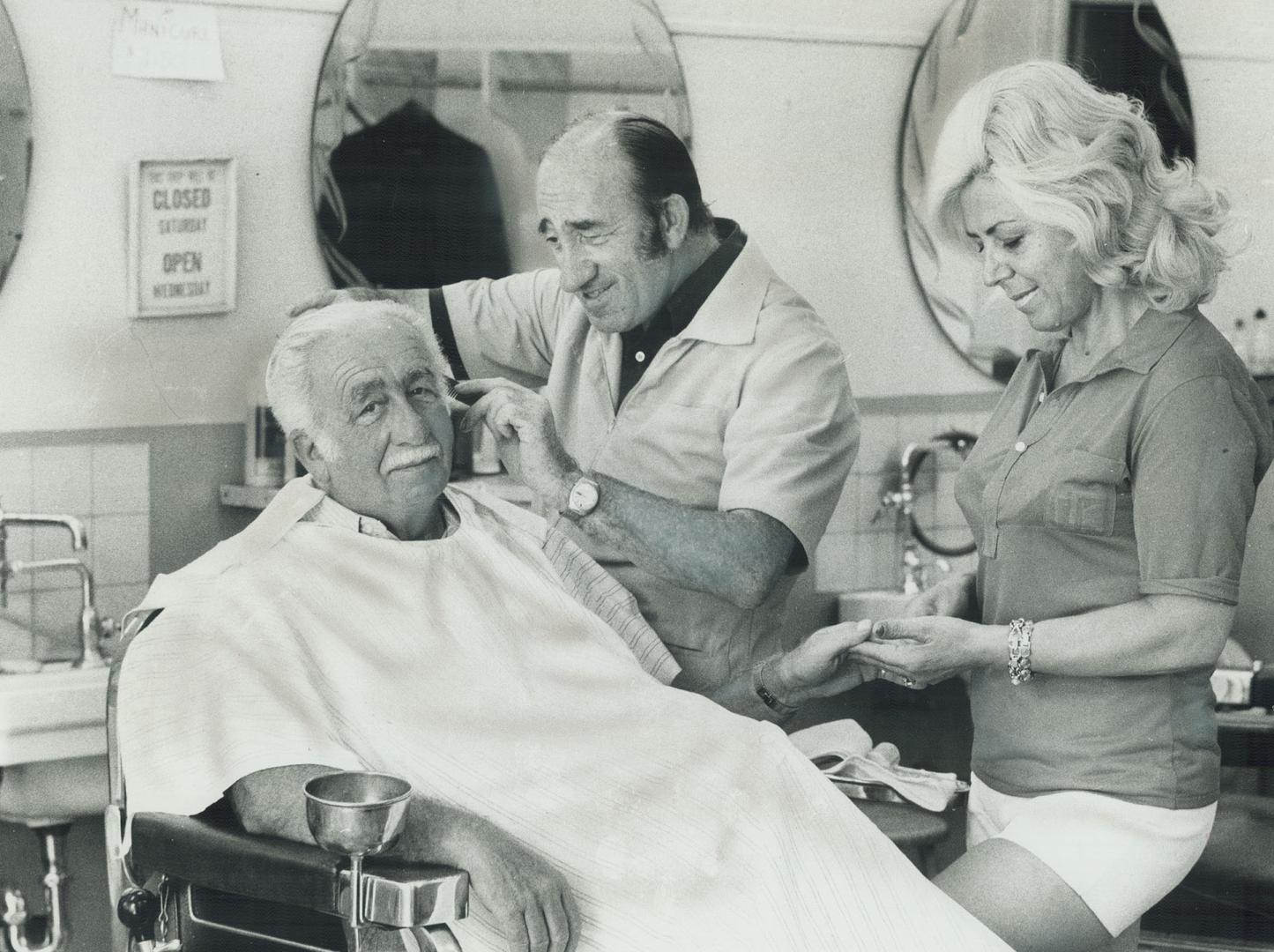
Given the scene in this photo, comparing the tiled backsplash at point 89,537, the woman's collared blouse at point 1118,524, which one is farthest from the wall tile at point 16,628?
the woman's collared blouse at point 1118,524

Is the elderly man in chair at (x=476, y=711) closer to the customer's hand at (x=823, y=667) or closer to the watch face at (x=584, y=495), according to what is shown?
the customer's hand at (x=823, y=667)

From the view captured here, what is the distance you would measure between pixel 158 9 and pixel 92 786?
50.7 inches

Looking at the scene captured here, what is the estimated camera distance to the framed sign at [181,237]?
8.09 ft

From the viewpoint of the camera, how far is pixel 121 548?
2.51 m

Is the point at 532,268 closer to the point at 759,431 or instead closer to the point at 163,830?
the point at 759,431

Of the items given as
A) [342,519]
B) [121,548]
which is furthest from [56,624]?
[342,519]

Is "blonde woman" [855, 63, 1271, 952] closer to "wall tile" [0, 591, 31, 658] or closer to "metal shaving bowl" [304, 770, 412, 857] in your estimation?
"metal shaving bowl" [304, 770, 412, 857]

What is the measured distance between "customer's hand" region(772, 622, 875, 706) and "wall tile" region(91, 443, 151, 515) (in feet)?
3.57

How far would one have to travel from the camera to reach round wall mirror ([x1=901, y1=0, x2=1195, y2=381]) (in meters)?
2.80

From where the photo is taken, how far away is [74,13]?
2.40m

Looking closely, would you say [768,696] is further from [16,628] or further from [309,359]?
[16,628]

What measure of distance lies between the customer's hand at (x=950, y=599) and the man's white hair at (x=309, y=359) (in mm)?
853

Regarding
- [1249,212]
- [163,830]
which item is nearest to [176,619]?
[163,830]

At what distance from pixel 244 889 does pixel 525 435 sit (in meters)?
0.85
